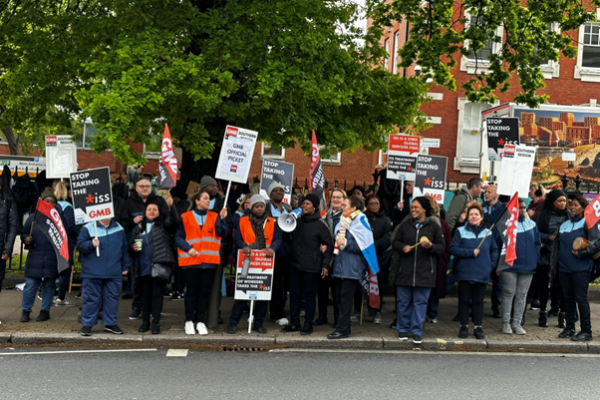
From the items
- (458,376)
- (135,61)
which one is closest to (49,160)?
(135,61)

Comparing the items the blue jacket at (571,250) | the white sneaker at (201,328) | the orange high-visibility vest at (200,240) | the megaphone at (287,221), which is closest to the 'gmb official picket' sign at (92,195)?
the orange high-visibility vest at (200,240)

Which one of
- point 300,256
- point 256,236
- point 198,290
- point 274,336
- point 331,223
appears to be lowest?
point 274,336

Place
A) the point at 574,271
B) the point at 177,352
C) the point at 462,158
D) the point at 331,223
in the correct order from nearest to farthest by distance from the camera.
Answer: the point at 177,352 < the point at 574,271 < the point at 331,223 < the point at 462,158

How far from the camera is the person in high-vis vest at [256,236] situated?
34.4 feet

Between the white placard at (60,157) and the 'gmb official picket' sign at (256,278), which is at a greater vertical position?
the white placard at (60,157)

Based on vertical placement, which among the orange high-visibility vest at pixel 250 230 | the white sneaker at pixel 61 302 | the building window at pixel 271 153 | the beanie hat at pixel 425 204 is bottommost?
the white sneaker at pixel 61 302

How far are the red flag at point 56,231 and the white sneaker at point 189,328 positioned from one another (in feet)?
5.95

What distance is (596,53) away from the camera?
29453 mm

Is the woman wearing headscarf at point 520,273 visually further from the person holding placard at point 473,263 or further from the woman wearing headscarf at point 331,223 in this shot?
the woman wearing headscarf at point 331,223

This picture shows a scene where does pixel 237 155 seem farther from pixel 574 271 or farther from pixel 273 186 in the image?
pixel 574 271

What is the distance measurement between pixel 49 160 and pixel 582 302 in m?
7.72

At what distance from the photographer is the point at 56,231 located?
34.9 feet

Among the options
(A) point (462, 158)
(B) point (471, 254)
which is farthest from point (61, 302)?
(A) point (462, 158)

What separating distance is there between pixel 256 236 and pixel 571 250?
4.26 meters
